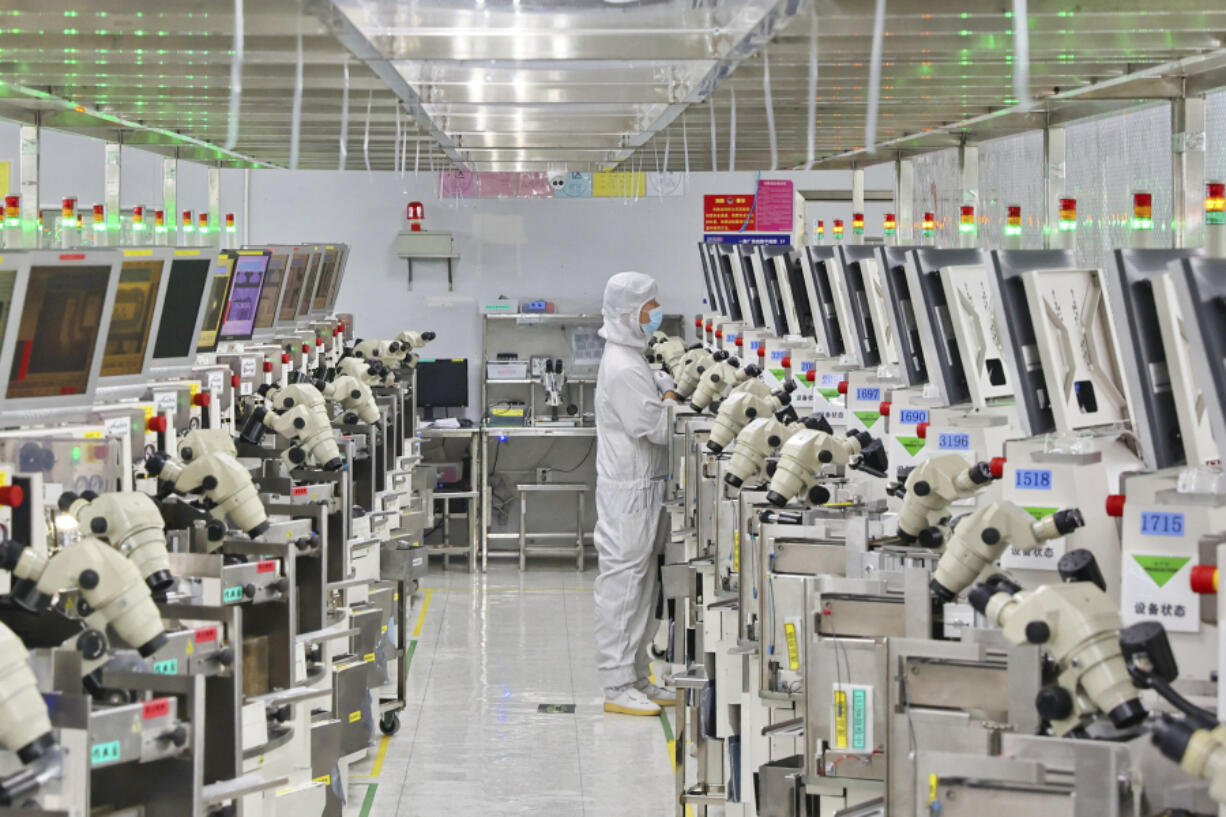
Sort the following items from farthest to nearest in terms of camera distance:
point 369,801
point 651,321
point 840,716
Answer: point 651,321
point 369,801
point 840,716

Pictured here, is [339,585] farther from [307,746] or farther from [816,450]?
[816,450]

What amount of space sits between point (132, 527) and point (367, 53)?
2124 millimetres

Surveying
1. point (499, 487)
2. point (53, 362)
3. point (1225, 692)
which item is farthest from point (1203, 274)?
point (499, 487)

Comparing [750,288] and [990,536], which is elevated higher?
[750,288]

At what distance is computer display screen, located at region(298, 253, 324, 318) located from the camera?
1120 centimetres

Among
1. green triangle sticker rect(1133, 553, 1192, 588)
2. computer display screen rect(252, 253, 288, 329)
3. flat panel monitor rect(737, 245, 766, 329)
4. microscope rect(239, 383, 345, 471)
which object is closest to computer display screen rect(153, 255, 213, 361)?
microscope rect(239, 383, 345, 471)

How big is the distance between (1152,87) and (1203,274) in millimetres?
3676

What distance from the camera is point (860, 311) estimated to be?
7648 millimetres

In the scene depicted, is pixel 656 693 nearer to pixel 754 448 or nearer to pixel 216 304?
pixel 216 304

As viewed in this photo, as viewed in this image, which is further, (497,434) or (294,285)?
(497,434)

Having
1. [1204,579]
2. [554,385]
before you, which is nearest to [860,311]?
[1204,579]

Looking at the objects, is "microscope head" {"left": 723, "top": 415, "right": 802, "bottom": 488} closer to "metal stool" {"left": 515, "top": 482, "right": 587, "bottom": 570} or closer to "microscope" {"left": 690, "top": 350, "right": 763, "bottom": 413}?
"microscope" {"left": 690, "top": 350, "right": 763, "bottom": 413}

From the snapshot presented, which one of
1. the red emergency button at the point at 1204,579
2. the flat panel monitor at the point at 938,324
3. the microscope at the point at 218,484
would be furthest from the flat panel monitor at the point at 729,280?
the red emergency button at the point at 1204,579

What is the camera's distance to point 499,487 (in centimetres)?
1389
